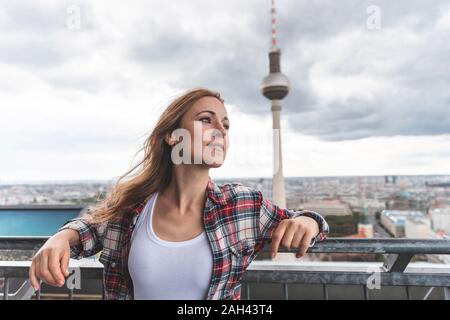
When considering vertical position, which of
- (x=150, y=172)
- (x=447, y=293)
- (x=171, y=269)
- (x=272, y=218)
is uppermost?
(x=150, y=172)

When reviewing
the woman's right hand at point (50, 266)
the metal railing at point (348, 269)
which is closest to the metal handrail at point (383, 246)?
the metal railing at point (348, 269)

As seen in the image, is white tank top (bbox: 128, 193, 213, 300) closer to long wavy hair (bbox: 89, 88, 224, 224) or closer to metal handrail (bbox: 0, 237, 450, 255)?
long wavy hair (bbox: 89, 88, 224, 224)

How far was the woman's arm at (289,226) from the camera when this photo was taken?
62cm

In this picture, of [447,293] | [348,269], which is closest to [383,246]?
[348,269]

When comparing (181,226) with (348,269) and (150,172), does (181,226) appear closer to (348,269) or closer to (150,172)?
(150,172)

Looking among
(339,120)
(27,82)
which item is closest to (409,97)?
(339,120)

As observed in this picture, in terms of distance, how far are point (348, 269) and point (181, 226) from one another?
1.97 ft

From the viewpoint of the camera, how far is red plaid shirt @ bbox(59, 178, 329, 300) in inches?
27.6

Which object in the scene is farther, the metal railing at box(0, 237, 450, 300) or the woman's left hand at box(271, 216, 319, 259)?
the metal railing at box(0, 237, 450, 300)

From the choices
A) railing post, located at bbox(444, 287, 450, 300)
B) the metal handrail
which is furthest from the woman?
railing post, located at bbox(444, 287, 450, 300)

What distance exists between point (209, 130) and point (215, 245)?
291mm

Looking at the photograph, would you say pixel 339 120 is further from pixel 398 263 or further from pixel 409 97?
pixel 398 263

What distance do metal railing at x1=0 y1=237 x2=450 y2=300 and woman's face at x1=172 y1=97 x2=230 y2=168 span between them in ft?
1.34

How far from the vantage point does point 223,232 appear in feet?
2.27
